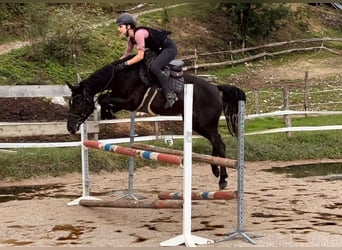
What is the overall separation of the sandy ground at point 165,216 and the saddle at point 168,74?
124 cm

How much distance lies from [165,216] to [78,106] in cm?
134

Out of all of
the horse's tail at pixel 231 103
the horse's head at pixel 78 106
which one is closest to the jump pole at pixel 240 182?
the horse's tail at pixel 231 103

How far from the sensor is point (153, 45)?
554cm

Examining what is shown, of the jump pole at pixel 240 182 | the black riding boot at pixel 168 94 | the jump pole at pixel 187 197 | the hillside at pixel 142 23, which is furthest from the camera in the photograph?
the hillside at pixel 142 23

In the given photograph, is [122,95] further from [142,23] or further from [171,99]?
[142,23]

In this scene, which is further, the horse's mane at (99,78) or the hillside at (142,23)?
the hillside at (142,23)

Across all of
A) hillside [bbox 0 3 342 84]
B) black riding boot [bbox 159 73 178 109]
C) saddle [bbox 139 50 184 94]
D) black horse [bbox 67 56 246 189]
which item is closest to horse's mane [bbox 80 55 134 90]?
black horse [bbox 67 56 246 189]

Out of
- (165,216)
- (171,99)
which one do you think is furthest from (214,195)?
(171,99)

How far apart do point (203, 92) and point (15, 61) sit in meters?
9.59

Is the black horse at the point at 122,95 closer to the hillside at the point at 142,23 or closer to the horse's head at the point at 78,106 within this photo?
the horse's head at the point at 78,106

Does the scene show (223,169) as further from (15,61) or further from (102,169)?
(15,61)

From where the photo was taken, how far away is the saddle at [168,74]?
217 inches

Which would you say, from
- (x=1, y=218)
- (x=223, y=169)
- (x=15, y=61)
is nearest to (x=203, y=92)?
(x=223, y=169)

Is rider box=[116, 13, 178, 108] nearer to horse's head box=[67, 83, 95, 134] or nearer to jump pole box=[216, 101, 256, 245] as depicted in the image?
horse's head box=[67, 83, 95, 134]
